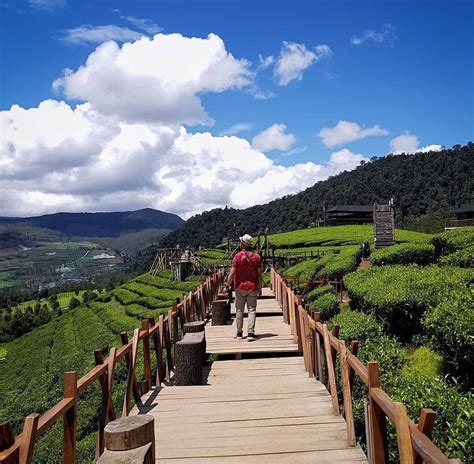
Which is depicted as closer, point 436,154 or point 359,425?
point 359,425

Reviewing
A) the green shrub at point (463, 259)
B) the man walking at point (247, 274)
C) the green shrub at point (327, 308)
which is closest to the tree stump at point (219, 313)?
the man walking at point (247, 274)

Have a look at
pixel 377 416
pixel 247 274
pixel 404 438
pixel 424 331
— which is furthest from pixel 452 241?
Result: pixel 404 438

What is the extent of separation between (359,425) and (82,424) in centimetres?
1537

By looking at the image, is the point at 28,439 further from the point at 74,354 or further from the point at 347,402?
the point at 74,354

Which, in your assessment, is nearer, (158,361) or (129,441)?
(129,441)

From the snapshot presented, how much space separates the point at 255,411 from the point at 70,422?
244cm

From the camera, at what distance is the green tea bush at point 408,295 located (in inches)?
418

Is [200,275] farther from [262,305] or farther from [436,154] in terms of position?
[436,154]

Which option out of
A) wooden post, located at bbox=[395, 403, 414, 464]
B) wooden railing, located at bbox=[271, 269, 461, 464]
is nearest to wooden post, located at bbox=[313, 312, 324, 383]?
wooden railing, located at bbox=[271, 269, 461, 464]

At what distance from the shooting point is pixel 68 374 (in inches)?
169

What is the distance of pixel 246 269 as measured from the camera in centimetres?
985

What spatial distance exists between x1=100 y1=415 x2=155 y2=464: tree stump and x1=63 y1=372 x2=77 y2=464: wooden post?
29.8 inches

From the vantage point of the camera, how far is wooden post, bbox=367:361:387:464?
4083 mm

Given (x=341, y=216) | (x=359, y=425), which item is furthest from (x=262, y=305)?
(x=341, y=216)
